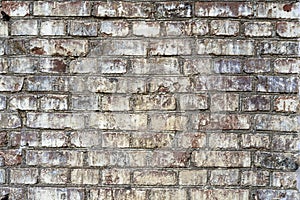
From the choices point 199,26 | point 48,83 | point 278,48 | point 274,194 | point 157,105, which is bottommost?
point 274,194

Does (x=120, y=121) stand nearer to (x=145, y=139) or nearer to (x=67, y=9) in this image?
(x=145, y=139)

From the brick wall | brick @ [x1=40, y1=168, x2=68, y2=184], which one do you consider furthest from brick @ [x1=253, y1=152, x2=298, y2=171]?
brick @ [x1=40, y1=168, x2=68, y2=184]

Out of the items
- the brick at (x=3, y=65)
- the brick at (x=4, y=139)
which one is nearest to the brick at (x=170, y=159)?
the brick at (x=4, y=139)

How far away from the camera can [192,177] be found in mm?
2453

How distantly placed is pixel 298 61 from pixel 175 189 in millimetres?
804

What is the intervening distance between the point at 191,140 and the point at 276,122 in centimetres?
39

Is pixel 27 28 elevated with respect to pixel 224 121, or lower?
elevated

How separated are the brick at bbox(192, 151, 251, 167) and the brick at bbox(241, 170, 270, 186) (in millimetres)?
44

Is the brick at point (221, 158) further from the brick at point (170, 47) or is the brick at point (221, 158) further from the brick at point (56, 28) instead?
the brick at point (56, 28)

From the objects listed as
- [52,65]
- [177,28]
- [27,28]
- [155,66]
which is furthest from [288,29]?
[27,28]

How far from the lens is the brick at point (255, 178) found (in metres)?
2.45

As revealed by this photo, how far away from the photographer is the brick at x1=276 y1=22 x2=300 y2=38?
2.45 m

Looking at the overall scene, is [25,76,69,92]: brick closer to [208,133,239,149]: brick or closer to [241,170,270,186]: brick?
[208,133,239,149]: brick

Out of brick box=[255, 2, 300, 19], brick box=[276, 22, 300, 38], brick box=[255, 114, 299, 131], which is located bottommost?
brick box=[255, 114, 299, 131]
